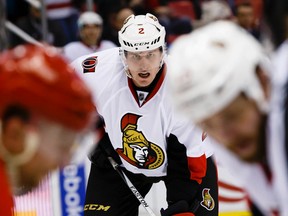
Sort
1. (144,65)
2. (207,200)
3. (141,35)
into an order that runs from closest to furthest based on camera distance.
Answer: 1. (144,65)
2. (141,35)
3. (207,200)

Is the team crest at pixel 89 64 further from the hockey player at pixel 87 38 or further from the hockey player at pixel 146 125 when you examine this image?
the hockey player at pixel 87 38

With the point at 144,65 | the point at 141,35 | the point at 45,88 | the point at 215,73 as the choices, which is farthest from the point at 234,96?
the point at 141,35

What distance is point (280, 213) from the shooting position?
231 cm

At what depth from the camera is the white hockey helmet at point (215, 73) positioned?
217cm

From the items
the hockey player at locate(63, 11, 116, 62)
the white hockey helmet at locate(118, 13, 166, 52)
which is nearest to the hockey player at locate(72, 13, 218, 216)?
the white hockey helmet at locate(118, 13, 166, 52)

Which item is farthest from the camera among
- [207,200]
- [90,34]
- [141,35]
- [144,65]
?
[90,34]

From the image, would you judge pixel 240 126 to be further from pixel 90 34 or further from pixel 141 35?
pixel 90 34

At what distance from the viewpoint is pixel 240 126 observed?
2.15 m

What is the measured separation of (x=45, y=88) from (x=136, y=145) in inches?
118

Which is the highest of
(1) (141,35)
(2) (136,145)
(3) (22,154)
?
(3) (22,154)

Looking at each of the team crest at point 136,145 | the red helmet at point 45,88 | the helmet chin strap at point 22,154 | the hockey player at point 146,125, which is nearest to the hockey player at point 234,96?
the red helmet at point 45,88

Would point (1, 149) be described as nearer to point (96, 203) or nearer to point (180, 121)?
point (180, 121)

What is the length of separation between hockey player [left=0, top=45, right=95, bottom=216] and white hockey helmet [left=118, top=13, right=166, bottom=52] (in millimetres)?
2886

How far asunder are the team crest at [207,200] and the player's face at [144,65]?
708mm
